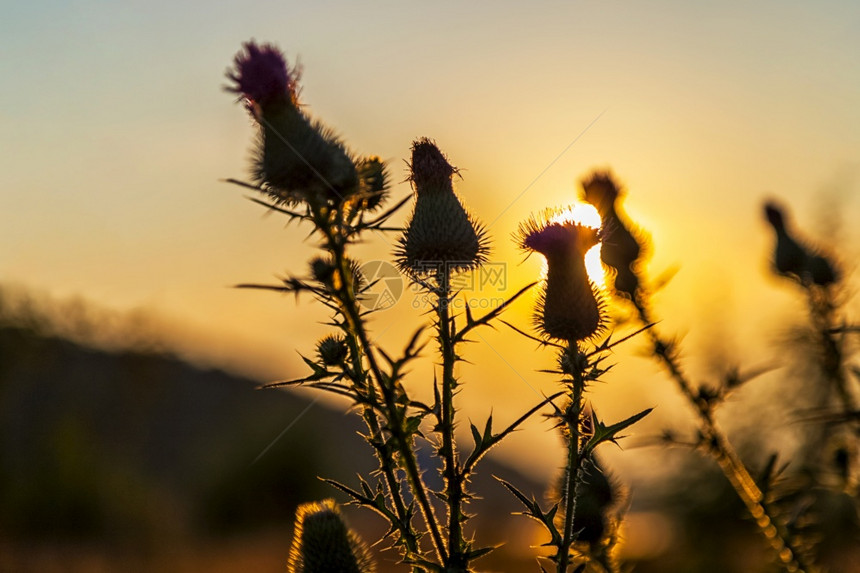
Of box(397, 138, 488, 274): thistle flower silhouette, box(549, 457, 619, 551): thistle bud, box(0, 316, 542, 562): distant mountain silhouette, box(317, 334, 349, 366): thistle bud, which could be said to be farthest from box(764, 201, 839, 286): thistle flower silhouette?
box(0, 316, 542, 562): distant mountain silhouette

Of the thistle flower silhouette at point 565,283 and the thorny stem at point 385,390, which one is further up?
the thistle flower silhouette at point 565,283

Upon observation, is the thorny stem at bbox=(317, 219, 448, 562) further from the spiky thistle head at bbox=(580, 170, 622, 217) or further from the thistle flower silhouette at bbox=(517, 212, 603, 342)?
the spiky thistle head at bbox=(580, 170, 622, 217)

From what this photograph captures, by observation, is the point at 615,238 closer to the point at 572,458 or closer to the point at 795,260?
the point at 795,260

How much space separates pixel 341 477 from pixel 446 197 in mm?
32073

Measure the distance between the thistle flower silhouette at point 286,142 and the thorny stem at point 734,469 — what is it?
2665mm

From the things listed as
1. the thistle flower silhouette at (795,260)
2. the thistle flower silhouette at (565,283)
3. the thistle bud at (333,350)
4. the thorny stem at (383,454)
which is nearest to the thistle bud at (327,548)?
the thorny stem at (383,454)

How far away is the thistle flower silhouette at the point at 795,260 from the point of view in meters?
5.50

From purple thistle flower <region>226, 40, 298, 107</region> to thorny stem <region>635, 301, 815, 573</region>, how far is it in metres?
2.89

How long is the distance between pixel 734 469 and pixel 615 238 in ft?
5.82

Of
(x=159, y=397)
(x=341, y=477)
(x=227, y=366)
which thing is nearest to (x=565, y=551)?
(x=341, y=477)

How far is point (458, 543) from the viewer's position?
242cm

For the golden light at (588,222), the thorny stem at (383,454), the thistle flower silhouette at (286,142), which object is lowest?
the thorny stem at (383,454)

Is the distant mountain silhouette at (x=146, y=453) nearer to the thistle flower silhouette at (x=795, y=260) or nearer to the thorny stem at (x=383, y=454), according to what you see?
the thistle flower silhouette at (x=795, y=260)

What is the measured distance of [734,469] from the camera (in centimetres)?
424
